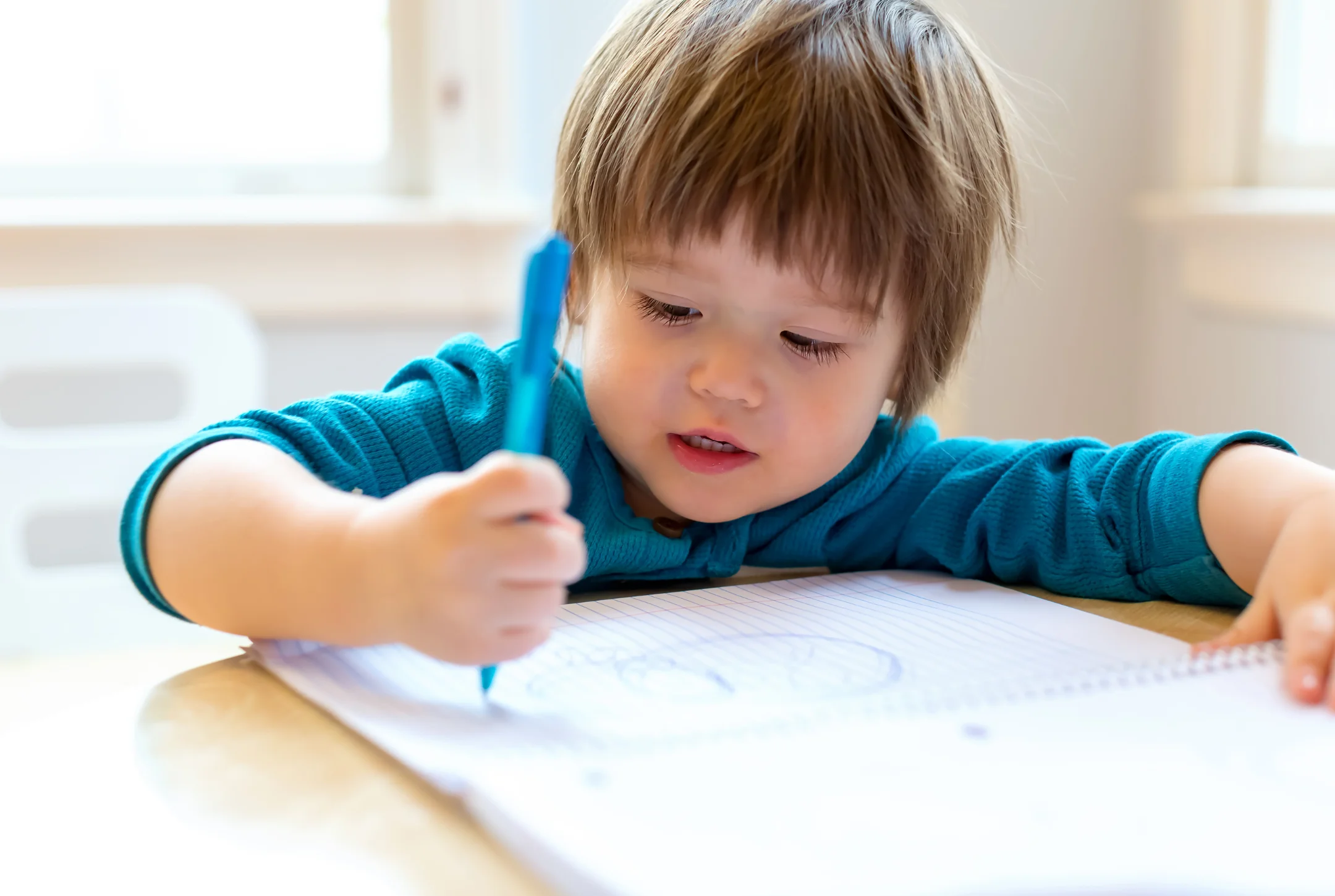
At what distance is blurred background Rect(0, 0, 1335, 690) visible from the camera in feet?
4.08

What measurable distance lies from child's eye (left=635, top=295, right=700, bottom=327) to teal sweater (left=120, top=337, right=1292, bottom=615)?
0.09 metres

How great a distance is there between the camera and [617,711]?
40cm

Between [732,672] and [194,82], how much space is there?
112 centimetres

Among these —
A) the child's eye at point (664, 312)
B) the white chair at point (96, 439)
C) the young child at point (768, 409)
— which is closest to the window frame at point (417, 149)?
the white chair at point (96, 439)

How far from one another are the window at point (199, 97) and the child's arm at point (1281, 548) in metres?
1.03

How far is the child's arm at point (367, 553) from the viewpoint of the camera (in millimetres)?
393

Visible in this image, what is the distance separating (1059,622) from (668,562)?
0.21 m

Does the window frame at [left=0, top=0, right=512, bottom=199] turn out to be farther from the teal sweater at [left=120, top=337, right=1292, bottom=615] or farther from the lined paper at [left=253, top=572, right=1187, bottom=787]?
the lined paper at [left=253, top=572, right=1187, bottom=787]

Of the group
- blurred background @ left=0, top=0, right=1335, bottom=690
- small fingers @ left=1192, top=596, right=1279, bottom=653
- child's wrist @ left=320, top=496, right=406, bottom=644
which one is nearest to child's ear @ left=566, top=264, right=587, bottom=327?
child's wrist @ left=320, top=496, right=406, bottom=644

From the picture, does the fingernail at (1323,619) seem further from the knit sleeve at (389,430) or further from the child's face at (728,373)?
the knit sleeve at (389,430)


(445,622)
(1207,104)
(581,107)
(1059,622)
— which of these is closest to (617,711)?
(445,622)

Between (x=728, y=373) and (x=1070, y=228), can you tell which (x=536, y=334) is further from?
(x=1070, y=228)

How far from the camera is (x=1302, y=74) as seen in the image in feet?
4.29

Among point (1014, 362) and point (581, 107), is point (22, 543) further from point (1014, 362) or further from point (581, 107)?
point (1014, 362)
